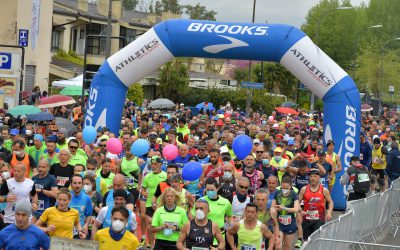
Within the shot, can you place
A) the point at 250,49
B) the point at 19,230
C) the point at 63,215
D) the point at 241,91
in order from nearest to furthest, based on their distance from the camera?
the point at 19,230
the point at 63,215
the point at 250,49
the point at 241,91

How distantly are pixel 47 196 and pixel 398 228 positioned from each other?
924cm

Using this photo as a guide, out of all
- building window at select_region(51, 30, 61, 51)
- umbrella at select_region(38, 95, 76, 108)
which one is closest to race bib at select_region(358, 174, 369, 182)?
umbrella at select_region(38, 95, 76, 108)

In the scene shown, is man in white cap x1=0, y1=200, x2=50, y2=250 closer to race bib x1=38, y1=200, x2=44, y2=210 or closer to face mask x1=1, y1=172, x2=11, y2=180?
race bib x1=38, y1=200, x2=44, y2=210

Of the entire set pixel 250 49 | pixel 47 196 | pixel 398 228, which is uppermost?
pixel 250 49

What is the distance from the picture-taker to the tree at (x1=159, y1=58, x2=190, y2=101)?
59625mm

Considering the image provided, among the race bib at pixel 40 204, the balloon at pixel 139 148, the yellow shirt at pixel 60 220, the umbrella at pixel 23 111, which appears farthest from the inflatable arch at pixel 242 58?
the yellow shirt at pixel 60 220

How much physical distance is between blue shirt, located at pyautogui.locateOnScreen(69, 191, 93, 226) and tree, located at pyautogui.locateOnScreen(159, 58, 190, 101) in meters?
47.4

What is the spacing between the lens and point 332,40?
99000 mm

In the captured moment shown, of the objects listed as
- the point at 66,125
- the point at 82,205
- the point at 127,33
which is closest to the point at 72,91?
the point at 66,125

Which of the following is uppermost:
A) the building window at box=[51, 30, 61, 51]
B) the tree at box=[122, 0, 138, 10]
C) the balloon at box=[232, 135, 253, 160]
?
the tree at box=[122, 0, 138, 10]

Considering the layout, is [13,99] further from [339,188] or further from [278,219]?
[278,219]

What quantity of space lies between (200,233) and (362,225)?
589 cm

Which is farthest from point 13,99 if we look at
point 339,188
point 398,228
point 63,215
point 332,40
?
point 332,40

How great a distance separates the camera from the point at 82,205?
1213 cm
